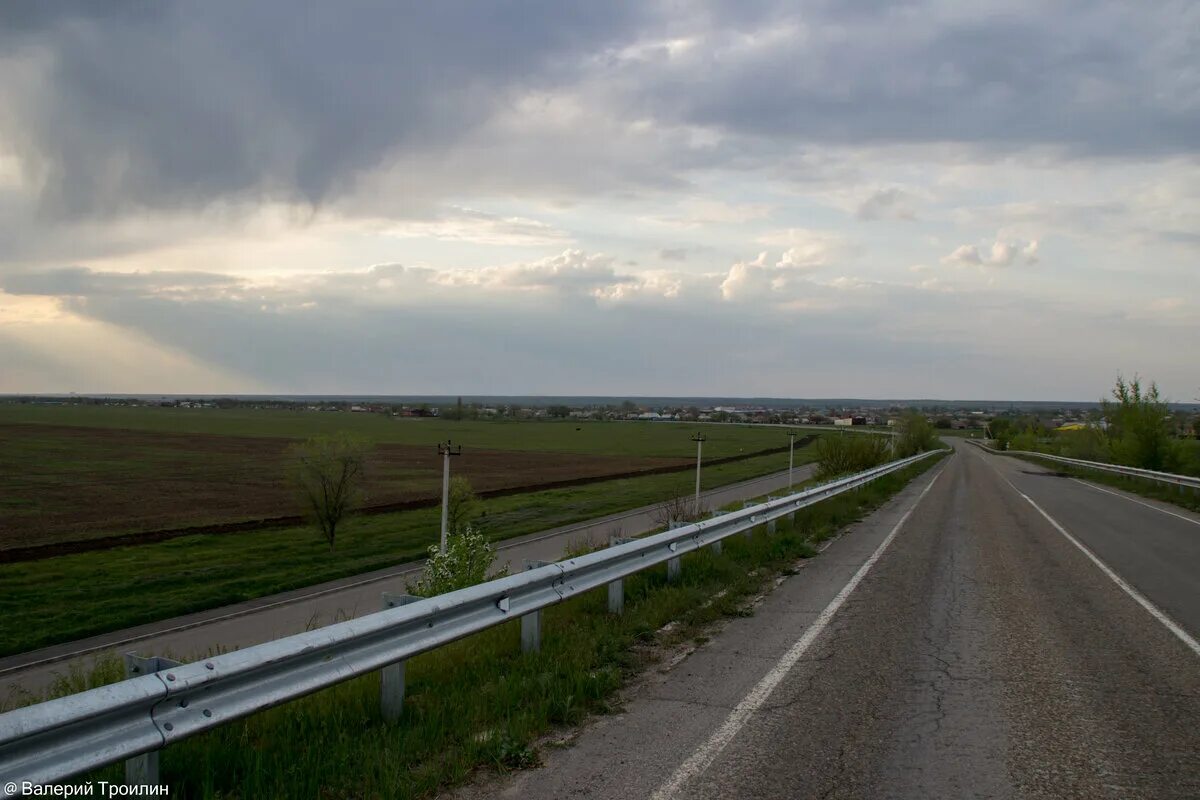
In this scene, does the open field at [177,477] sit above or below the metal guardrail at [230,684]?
below

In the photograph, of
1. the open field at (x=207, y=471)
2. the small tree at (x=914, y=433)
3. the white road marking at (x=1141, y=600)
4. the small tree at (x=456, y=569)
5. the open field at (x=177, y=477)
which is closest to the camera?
the white road marking at (x=1141, y=600)

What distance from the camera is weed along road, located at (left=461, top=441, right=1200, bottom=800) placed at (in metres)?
4.87

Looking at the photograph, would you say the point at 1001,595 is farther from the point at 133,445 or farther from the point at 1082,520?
the point at 133,445

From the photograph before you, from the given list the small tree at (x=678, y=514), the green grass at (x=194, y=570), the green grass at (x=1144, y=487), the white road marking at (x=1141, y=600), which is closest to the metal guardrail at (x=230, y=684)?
the white road marking at (x=1141, y=600)

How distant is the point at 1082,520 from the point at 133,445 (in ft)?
293

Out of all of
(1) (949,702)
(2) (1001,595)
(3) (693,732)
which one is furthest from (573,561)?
(2) (1001,595)

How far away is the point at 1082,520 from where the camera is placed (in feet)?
68.5

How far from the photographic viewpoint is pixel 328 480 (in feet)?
115

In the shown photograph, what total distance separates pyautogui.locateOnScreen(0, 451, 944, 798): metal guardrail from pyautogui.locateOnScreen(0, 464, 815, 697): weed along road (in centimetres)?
721

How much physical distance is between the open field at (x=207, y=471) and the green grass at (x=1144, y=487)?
3047 centimetres

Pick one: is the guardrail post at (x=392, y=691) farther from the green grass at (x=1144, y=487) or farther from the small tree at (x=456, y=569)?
the green grass at (x=1144, y=487)

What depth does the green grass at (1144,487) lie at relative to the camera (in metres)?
27.3

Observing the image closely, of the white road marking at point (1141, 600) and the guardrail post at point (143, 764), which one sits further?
the white road marking at point (1141, 600)

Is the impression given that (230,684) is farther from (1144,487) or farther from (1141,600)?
(1144,487)
